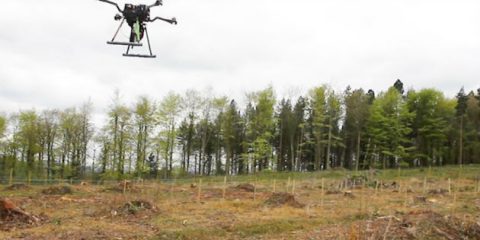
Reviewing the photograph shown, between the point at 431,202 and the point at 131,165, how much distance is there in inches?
1305

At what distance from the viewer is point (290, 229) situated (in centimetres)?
1633

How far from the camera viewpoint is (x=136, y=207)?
1894 centimetres

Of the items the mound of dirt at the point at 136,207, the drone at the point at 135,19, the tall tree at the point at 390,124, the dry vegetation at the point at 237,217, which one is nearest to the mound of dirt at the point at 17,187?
the dry vegetation at the point at 237,217

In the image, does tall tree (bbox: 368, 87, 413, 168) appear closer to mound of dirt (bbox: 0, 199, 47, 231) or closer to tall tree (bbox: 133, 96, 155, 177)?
tall tree (bbox: 133, 96, 155, 177)

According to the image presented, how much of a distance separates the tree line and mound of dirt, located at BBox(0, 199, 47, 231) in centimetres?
3274

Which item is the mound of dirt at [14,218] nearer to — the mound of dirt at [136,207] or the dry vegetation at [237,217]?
the dry vegetation at [237,217]

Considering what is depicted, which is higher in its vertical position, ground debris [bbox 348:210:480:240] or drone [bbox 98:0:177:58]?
drone [bbox 98:0:177:58]

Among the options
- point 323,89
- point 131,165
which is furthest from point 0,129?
point 323,89

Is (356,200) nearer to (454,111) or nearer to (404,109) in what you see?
(404,109)

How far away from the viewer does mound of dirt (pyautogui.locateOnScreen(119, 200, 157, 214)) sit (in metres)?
18.6

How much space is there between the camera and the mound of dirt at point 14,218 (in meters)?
16.1

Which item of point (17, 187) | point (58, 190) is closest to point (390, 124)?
point (58, 190)

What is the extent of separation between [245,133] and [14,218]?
47578 millimetres

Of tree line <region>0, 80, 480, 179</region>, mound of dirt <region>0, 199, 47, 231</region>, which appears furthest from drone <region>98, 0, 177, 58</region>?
tree line <region>0, 80, 480, 179</region>
